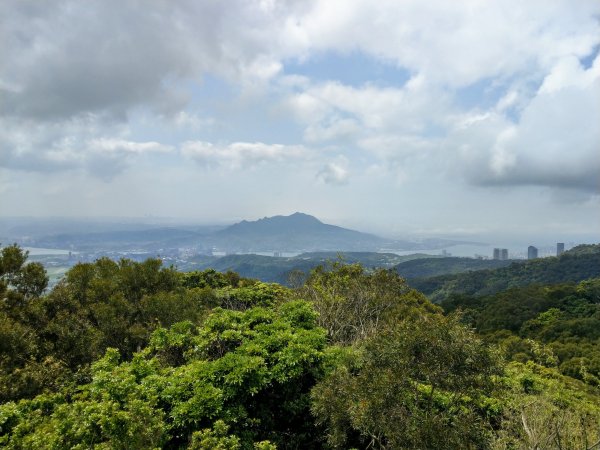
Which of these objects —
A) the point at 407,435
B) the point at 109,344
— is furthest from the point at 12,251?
the point at 407,435

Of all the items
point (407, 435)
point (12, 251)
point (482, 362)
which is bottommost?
point (407, 435)

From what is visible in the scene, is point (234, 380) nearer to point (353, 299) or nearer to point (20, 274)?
point (20, 274)

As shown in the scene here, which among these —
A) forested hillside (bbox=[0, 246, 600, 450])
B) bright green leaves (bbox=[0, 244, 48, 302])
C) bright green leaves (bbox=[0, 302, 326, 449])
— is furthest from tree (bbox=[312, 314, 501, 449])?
bright green leaves (bbox=[0, 244, 48, 302])

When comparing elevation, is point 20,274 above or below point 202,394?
above

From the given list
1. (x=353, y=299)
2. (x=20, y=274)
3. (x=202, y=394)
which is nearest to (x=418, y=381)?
(x=202, y=394)

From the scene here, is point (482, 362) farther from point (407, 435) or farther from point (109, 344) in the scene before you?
point (109, 344)

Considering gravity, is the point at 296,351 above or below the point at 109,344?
above

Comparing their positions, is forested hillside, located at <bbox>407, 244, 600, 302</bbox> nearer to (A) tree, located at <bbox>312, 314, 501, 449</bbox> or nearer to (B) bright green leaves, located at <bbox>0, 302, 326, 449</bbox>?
(B) bright green leaves, located at <bbox>0, 302, 326, 449</bbox>

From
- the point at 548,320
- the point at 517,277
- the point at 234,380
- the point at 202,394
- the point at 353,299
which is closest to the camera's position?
the point at 202,394

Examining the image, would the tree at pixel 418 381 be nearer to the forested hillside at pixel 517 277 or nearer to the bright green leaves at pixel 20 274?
the bright green leaves at pixel 20 274
